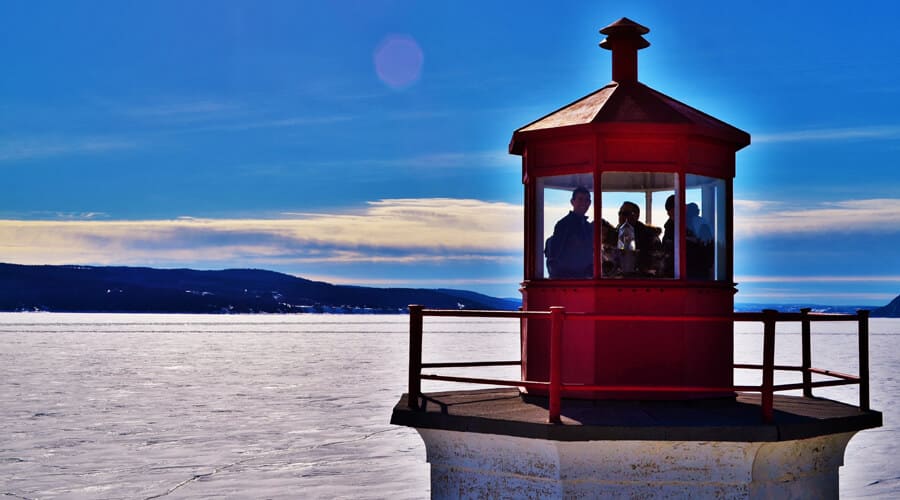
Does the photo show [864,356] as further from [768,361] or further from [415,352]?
[415,352]

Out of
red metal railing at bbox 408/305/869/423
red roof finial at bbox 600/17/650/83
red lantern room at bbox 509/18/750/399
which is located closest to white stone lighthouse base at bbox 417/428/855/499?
red metal railing at bbox 408/305/869/423

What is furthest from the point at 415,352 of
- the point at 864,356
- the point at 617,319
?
the point at 864,356

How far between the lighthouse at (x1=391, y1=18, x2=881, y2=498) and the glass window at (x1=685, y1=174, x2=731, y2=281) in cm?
2

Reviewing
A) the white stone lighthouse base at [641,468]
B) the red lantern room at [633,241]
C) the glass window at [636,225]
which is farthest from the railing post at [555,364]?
the glass window at [636,225]

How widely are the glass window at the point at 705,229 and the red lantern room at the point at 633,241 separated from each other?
1 cm

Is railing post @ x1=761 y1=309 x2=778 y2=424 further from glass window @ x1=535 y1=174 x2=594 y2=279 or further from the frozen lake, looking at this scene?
the frozen lake

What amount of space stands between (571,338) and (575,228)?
0.98 m

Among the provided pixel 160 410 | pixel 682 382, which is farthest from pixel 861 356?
pixel 160 410

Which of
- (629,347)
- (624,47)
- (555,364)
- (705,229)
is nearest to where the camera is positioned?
(555,364)

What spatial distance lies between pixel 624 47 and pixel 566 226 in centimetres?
207

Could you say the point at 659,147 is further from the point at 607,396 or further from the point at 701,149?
the point at 607,396

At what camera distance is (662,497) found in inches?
320

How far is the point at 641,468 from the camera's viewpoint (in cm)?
810

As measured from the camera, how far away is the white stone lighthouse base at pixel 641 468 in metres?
8.04
